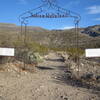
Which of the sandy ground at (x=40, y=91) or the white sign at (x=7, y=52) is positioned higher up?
the white sign at (x=7, y=52)

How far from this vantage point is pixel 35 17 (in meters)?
12.4

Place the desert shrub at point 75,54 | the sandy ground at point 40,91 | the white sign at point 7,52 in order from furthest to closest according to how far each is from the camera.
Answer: the desert shrub at point 75,54 → the white sign at point 7,52 → the sandy ground at point 40,91

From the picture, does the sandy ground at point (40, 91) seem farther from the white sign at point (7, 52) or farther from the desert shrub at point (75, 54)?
the desert shrub at point (75, 54)

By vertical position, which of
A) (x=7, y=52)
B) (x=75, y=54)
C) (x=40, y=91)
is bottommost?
(x=40, y=91)

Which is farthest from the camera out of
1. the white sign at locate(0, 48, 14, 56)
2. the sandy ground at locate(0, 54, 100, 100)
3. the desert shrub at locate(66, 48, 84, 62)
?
the desert shrub at locate(66, 48, 84, 62)

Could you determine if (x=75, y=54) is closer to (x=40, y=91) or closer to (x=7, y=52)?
(x=7, y=52)

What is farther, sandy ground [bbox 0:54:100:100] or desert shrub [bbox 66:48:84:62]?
desert shrub [bbox 66:48:84:62]

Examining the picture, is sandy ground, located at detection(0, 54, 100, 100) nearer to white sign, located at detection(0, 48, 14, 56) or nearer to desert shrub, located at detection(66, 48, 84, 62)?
white sign, located at detection(0, 48, 14, 56)

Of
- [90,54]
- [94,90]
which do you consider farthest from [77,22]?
[94,90]

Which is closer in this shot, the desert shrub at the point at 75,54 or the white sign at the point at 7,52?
the white sign at the point at 7,52

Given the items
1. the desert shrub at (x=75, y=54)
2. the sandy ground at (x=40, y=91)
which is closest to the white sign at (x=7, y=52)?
the sandy ground at (x=40, y=91)

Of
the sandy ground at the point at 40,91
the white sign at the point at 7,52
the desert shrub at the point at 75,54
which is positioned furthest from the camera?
the desert shrub at the point at 75,54

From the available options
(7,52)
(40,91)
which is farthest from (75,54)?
(40,91)

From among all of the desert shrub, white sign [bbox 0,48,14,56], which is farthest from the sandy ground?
the desert shrub
